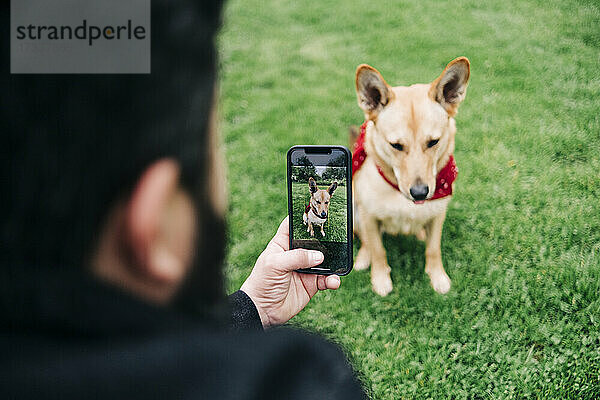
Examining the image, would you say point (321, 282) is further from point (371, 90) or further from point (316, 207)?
point (371, 90)

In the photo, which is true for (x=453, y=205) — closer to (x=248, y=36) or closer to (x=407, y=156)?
(x=407, y=156)

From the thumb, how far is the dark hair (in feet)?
4.20

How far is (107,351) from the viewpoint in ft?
1.61

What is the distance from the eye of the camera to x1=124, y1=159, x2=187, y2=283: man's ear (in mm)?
553

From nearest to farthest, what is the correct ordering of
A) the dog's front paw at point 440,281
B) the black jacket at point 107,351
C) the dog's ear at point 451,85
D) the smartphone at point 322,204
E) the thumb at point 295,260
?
the black jacket at point 107,351 < the thumb at point 295,260 < the smartphone at point 322,204 < the dog's ear at point 451,85 < the dog's front paw at point 440,281

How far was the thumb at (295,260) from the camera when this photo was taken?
1.82 m

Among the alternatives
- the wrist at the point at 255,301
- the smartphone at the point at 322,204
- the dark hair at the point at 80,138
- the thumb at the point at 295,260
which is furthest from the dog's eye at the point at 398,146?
the dark hair at the point at 80,138

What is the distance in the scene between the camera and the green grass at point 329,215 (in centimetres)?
194

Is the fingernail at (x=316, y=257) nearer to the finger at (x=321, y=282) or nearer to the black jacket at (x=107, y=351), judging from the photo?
the finger at (x=321, y=282)

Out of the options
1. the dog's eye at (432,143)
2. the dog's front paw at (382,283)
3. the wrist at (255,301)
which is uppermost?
the dog's eye at (432,143)

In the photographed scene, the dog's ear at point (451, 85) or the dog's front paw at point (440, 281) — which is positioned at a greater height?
the dog's ear at point (451, 85)

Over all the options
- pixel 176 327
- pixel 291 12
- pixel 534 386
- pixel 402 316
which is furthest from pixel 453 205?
pixel 291 12

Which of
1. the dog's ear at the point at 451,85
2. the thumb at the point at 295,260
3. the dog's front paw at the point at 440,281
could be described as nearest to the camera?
the thumb at the point at 295,260

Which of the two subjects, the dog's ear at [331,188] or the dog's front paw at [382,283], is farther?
the dog's front paw at [382,283]
